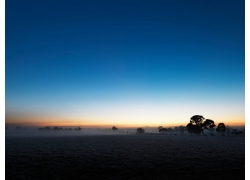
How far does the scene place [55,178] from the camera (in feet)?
98.4

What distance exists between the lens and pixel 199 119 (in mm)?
186375

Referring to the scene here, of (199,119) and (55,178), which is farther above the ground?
(199,119)

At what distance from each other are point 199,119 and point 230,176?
167m
